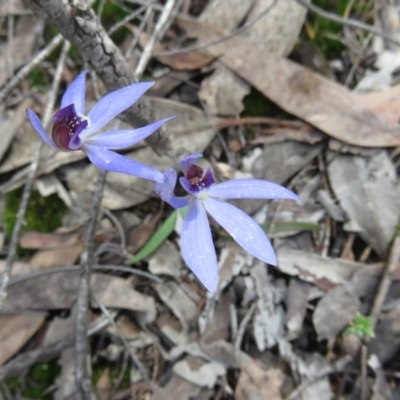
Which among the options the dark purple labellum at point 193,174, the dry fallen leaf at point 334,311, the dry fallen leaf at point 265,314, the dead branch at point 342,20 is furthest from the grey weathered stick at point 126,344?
the dead branch at point 342,20

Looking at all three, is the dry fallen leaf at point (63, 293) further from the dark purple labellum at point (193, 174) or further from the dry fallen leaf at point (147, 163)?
the dark purple labellum at point (193, 174)

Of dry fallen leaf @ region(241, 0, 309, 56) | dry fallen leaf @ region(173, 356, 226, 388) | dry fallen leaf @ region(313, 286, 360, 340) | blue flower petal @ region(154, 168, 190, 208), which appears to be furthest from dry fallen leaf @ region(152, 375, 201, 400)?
dry fallen leaf @ region(241, 0, 309, 56)

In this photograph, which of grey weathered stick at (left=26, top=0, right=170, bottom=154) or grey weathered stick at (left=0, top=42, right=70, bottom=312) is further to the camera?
grey weathered stick at (left=0, top=42, right=70, bottom=312)

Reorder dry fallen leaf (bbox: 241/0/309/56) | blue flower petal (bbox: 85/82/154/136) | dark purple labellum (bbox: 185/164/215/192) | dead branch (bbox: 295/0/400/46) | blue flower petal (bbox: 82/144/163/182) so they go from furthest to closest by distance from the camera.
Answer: dry fallen leaf (bbox: 241/0/309/56)
dead branch (bbox: 295/0/400/46)
dark purple labellum (bbox: 185/164/215/192)
blue flower petal (bbox: 85/82/154/136)
blue flower petal (bbox: 82/144/163/182)

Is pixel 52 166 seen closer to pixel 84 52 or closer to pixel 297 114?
pixel 84 52

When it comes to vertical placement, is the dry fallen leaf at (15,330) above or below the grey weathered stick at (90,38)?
below

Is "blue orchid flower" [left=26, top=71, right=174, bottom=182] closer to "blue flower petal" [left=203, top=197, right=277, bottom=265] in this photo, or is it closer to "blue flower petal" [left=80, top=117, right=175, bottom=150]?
"blue flower petal" [left=80, top=117, right=175, bottom=150]

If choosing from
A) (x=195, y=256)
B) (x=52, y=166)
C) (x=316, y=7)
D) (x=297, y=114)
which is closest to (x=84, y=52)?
(x=195, y=256)
